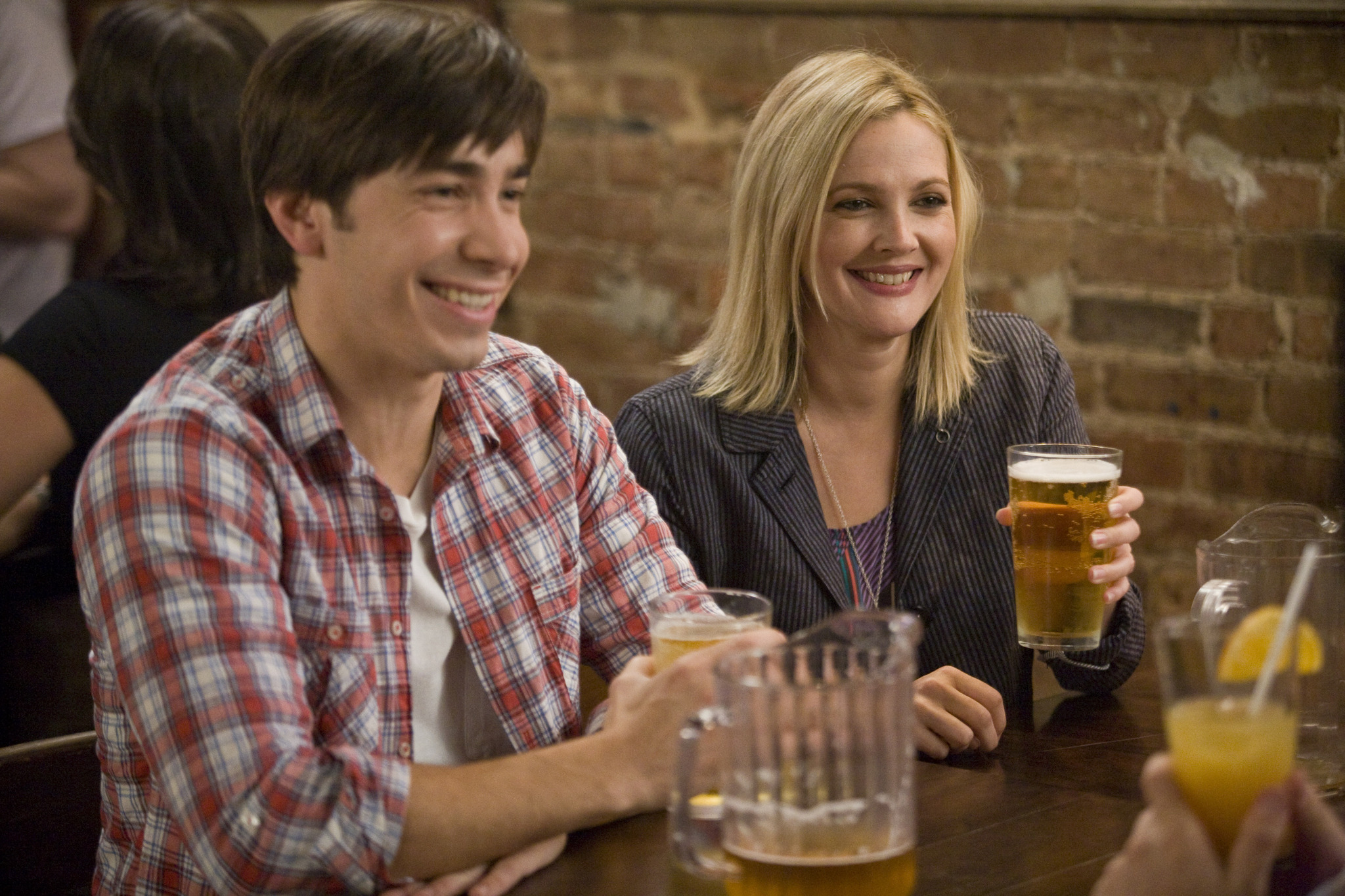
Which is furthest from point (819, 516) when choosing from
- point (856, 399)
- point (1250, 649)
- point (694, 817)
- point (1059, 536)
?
point (1250, 649)

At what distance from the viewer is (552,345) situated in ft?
11.8

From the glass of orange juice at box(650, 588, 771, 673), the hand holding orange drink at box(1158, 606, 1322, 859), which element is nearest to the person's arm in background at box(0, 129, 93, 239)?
the glass of orange juice at box(650, 588, 771, 673)

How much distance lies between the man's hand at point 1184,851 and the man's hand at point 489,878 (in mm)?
444

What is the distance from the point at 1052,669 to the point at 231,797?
1031mm

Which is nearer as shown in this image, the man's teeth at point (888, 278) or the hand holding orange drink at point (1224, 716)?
the hand holding orange drink at point (1224, 716)

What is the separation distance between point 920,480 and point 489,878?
3.27ft

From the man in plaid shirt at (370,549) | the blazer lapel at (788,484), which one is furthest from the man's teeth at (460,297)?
the blazer lapel at (788,484)

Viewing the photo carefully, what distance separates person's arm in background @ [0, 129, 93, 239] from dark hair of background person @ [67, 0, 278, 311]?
2.63 ft

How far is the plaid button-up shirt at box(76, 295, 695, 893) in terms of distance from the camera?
115 cm

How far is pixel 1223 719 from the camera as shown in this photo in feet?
3.01

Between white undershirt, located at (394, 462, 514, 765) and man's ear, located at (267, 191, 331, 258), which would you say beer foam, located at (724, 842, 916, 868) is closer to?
white undershirt, located at (394, 462, 514, 765)

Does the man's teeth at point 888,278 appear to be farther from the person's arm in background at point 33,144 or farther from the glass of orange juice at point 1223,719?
the person's arm in background at point 33,144

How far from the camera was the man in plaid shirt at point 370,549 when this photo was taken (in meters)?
1.16

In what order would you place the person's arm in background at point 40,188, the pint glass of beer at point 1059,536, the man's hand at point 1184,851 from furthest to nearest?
the person's arm in background at point 40,188, the pint glass of beer at point 1059,536, the man's hand at point 1184,851
